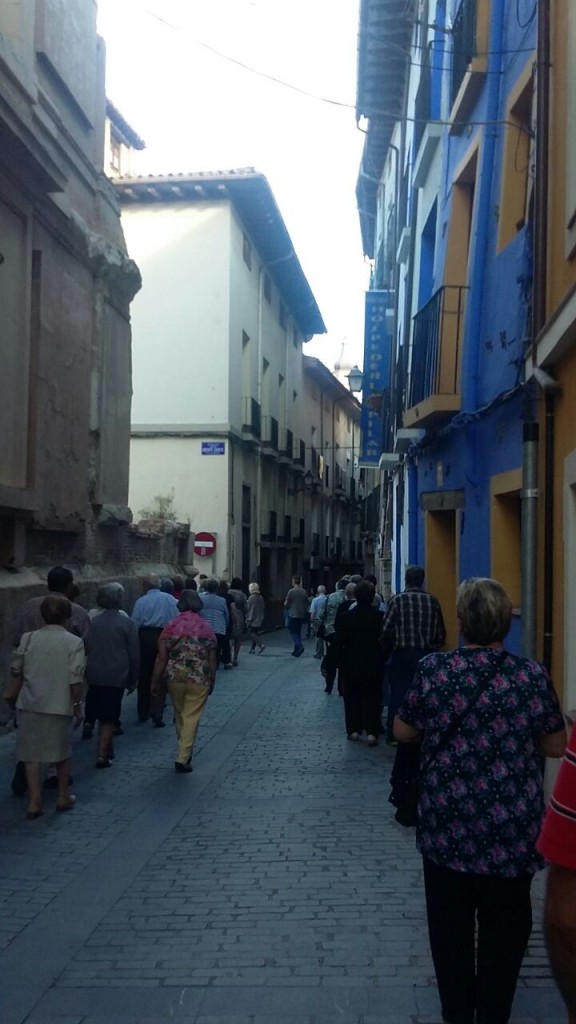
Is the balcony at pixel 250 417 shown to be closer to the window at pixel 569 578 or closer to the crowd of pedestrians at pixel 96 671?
the crowd of pedestrians at pixel 96 671

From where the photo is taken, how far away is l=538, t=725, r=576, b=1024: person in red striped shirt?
233 cm

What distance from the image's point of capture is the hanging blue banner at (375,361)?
2161 cm

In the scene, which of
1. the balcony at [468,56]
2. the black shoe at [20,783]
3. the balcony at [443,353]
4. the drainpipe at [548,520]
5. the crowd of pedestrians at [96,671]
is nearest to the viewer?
the crowd of pedestrians at [96,671]

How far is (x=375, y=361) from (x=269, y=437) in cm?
1030

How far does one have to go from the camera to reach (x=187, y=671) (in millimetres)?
8758

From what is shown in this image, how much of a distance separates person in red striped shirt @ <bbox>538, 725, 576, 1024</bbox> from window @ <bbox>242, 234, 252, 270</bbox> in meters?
26.8

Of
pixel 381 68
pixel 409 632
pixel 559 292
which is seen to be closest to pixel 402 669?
pixel 409 632

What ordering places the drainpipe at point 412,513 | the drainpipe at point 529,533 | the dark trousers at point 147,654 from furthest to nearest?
the drainpipe at point 412,513, the dark trousers at point 147,654, the drainpipe at point 529,533

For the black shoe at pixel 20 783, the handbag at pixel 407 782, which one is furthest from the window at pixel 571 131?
the black shoe at pixel 20 783

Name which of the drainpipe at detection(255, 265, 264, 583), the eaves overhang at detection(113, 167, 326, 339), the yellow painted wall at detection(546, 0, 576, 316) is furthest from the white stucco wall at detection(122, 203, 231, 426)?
the yellow painted wall at detection(546, 0, 576, 316)

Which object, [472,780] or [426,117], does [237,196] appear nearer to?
[426,117]

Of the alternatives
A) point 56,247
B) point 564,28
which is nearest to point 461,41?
point 564,28

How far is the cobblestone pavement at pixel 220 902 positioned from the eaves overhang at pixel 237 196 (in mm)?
17818

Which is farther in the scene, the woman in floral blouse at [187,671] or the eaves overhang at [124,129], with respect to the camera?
the eaves overhang at [124,129]
